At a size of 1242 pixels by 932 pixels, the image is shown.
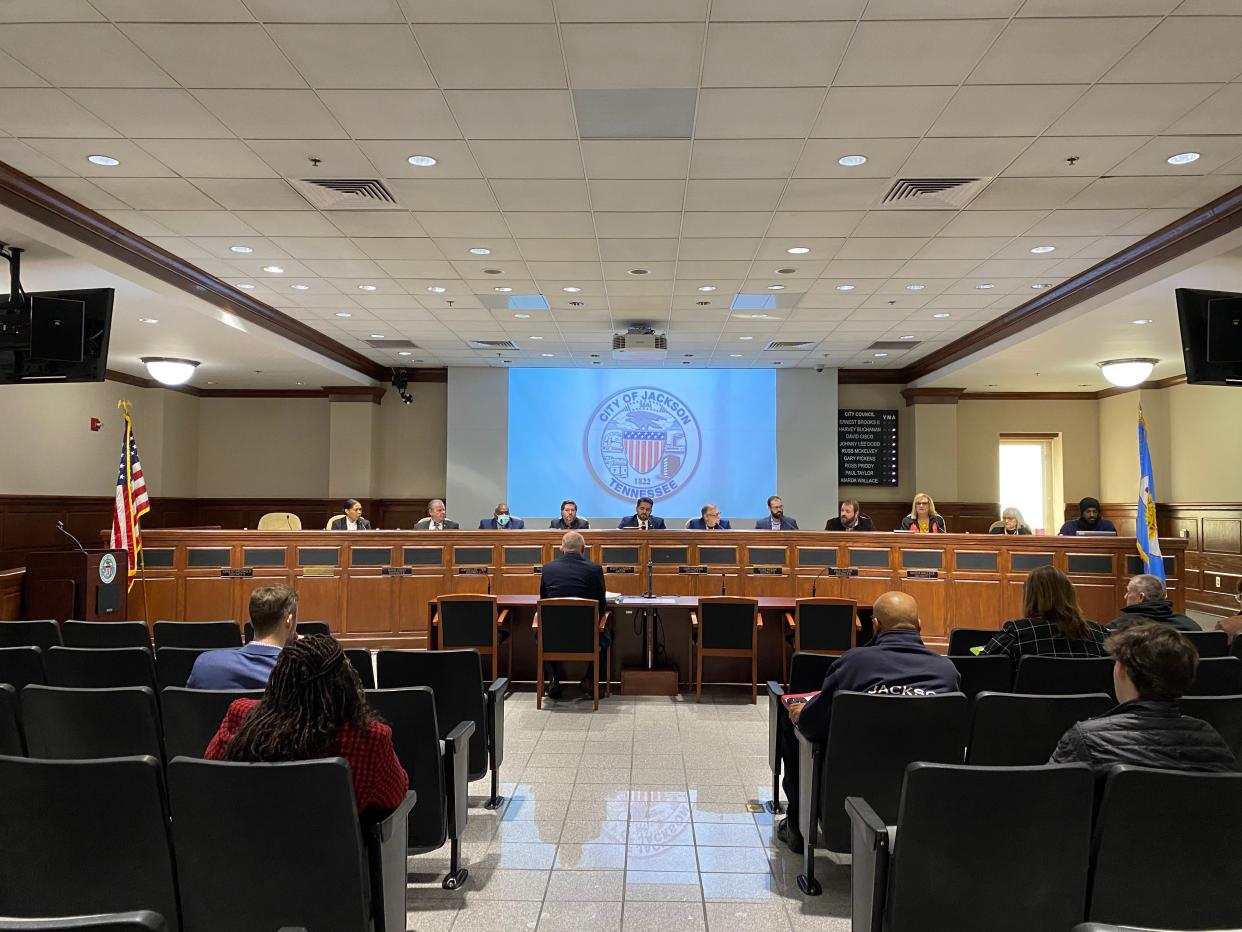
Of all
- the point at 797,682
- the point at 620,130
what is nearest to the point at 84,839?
the point at 797,682

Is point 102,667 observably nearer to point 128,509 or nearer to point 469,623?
point 469,623

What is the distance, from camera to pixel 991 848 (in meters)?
1.99

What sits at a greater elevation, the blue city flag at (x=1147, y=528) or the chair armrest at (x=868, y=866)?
the blue city flag at (x=1147, y=528)

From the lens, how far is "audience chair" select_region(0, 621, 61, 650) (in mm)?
4664

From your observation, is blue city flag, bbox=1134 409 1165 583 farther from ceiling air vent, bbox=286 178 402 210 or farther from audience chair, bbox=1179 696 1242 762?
ceiling air vent, bbox=286 178 402 210

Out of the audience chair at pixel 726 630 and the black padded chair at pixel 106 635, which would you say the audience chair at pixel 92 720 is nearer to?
the black padded chair at pixel 106 635

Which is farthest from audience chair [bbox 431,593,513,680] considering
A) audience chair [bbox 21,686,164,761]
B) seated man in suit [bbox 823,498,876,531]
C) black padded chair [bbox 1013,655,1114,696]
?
seated man in suit [bbox 823,498,876,531]

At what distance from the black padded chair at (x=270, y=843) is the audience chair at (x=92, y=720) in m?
1.09

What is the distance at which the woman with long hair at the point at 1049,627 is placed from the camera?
3.84 metres

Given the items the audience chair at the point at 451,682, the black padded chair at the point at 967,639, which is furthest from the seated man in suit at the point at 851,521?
the audience chair at the point at 451,682

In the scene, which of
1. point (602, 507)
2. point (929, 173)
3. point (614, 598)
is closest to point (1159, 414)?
point (602, 507)

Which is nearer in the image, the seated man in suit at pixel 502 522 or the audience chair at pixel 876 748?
the audience chair at pixel 876 748

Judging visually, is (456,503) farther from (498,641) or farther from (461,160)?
(461,160)

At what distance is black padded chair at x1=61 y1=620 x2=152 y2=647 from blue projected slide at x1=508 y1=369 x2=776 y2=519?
812 cm
